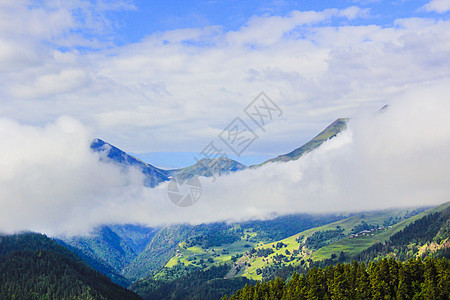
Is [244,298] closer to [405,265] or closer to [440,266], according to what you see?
[405,265]

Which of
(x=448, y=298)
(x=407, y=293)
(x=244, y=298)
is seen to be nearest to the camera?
(x=448, y=298)

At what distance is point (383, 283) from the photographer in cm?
15588

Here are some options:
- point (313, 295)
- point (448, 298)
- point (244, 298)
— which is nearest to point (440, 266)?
point (448, 298)

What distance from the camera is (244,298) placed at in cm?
→ 19438

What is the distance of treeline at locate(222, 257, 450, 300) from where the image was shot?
15012 centimetres

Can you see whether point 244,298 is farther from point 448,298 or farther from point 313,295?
point 448,298

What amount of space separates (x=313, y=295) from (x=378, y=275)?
92.3ft

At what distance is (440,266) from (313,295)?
170 ft

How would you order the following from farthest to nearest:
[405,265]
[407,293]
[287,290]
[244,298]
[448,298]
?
[244,298]
[287,290]
[405,265]
[407,293]
[448,298]

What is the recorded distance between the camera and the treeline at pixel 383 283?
150125mm

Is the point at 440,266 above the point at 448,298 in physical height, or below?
above

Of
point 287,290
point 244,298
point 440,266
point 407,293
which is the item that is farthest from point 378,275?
point 244,298

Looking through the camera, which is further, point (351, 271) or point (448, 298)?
point (351, 271)

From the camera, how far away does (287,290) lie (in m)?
180
